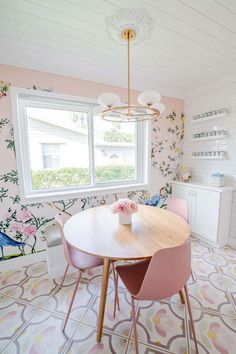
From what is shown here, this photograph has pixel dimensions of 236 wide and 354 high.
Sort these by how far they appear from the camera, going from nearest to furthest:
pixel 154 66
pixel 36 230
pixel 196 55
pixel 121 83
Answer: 1. pixel 196 55
2. pixel 154 66
3. pixel 36 230
4. pixel 121 83

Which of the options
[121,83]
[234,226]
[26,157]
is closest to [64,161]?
[26,157]

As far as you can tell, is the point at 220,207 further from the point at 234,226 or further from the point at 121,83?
the point at 121,83

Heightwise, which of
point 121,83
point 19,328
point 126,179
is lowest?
point 19,328

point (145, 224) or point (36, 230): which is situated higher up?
point (145, 224)

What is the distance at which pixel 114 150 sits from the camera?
2.67 metres

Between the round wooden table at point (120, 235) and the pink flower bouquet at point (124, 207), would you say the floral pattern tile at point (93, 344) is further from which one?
the pink flower bouquet at point (124, 207)

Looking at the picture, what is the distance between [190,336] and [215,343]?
0.52ft

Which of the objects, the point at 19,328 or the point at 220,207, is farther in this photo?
the point at 220,207

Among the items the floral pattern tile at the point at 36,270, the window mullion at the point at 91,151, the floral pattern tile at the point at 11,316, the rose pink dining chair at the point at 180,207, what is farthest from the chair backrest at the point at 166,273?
the window mullion at the point at 91,151

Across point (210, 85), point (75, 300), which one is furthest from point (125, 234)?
point (210, 85)

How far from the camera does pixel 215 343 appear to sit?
1.19m

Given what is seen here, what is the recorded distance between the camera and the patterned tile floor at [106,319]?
118cm

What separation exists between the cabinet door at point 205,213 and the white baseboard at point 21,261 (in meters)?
2.19

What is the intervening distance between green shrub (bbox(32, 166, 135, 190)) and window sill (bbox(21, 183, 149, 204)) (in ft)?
0.47
